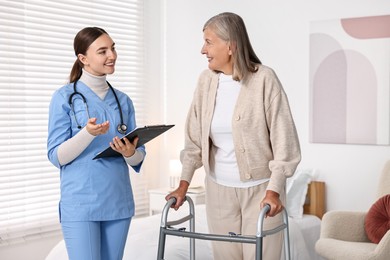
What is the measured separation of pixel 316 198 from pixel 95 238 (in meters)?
2.65

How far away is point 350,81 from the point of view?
489 centimetres

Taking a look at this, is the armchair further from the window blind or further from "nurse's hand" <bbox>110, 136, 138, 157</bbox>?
the window blind

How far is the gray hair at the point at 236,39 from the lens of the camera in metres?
2.65

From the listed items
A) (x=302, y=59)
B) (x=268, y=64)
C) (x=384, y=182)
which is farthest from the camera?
(x=268, y=64)

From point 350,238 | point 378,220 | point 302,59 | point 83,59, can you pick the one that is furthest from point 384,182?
point 83,59

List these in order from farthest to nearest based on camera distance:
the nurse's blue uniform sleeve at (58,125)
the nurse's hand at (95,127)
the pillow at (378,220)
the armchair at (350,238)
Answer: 1. the pillow at (378,220)
2. the armchair at (350,238)
3. the nurse's blue uniform sleeve at (58,125)
4. the nurse's hand at (95,127)

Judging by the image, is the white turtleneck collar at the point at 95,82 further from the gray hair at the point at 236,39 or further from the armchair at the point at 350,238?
the armchair at the point at 350,238

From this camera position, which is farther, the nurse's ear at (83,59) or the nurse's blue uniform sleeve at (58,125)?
the nurse's ear at (83,59)

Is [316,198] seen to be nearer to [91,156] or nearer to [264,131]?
[264,131]

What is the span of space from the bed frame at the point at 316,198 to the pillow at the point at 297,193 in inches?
2.3

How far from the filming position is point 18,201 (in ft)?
15.8

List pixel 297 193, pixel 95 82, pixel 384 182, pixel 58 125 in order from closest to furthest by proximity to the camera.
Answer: pixel 58 125, pixel 95 82, pixel 384 182, pixel 297 193

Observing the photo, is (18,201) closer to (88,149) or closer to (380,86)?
(88,149)

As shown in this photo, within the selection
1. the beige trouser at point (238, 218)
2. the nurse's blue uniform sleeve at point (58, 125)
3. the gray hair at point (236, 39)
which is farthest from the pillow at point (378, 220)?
the nurse's blue uniform sleeve at point (58, 125)
